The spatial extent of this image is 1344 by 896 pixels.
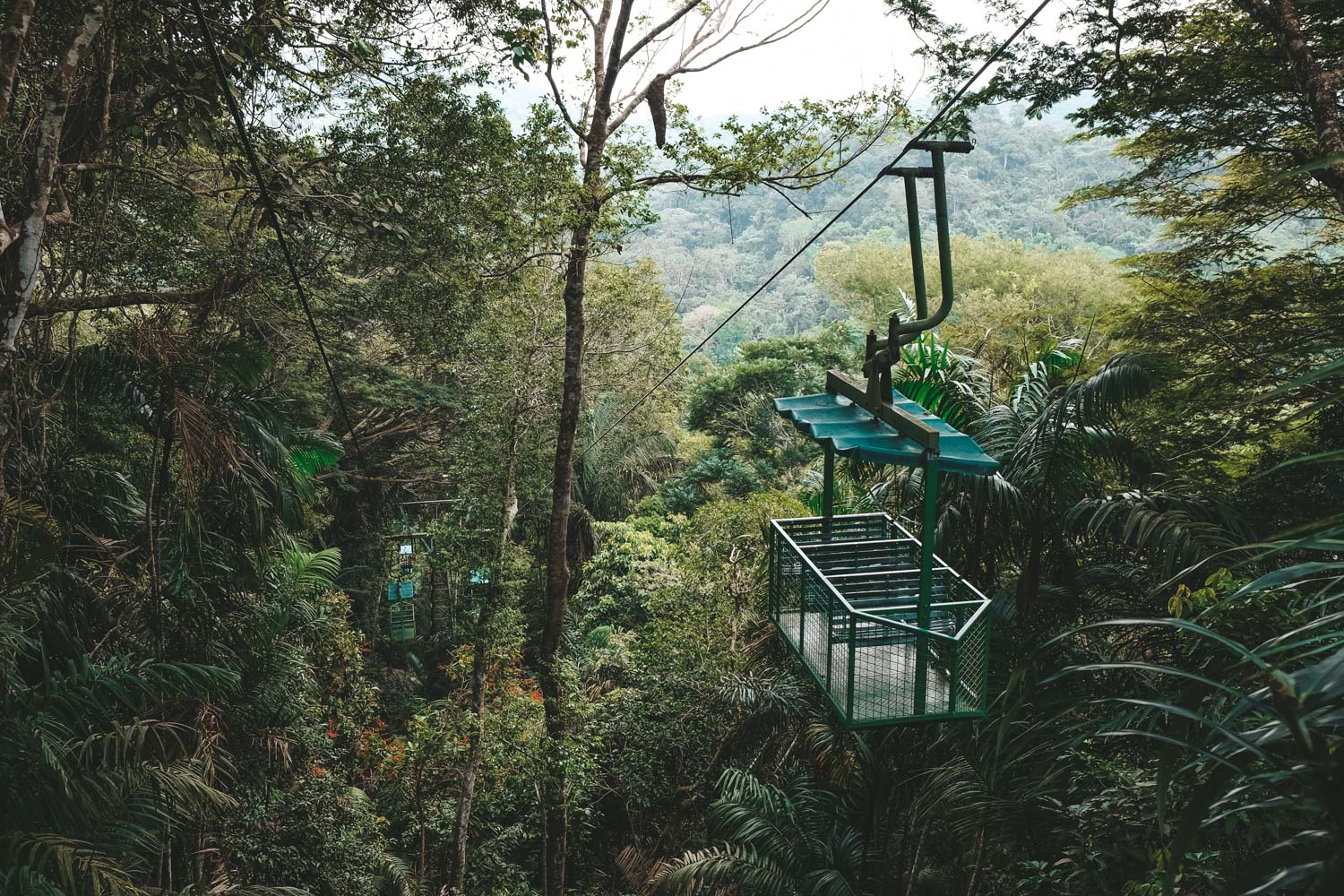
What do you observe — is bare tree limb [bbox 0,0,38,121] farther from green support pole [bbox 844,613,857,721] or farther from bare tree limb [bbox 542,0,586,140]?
green support pole [bbox 844,613,857,721]

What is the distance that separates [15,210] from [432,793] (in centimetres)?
734

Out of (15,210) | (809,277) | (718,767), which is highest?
(809,277)

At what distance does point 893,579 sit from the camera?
5.13 metres

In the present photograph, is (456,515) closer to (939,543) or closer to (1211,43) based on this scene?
(939,543)

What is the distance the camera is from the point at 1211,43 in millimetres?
6738

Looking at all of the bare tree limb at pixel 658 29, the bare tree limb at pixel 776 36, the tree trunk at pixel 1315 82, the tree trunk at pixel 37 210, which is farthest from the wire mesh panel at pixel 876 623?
the bare tree limb at pixel 776 36

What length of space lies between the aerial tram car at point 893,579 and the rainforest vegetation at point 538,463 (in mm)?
360

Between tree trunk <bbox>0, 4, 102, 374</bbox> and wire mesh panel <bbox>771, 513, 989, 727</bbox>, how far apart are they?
163 inches

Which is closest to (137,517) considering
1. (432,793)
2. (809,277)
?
(432,793)

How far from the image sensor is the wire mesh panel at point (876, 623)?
4.21 m

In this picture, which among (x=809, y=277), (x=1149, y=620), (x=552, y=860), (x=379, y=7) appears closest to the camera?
(x=1149, y=620)

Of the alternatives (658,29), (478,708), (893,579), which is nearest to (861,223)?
(658,29)

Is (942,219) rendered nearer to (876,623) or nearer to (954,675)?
(876,623)

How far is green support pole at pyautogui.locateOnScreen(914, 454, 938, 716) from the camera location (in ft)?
13.2
